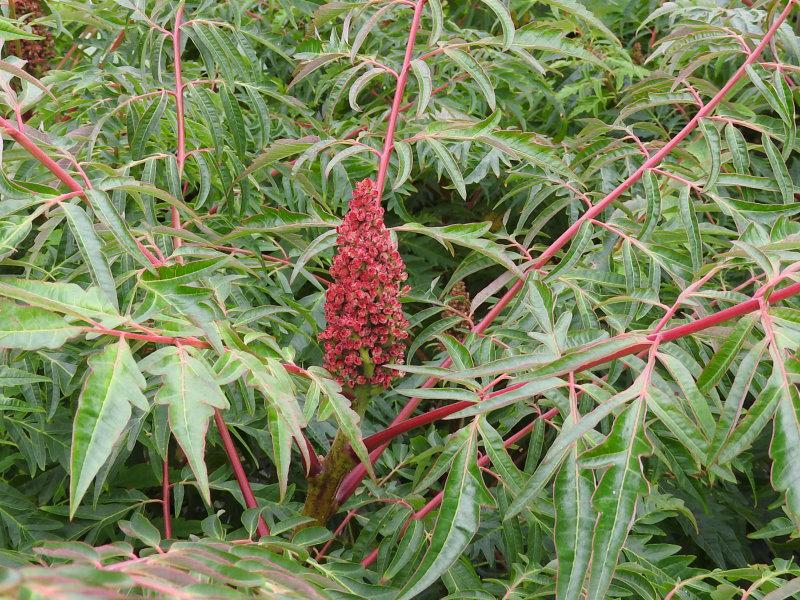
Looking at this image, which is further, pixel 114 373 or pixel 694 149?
→ pixel 694 149

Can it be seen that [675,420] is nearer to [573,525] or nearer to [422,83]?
[573,525]

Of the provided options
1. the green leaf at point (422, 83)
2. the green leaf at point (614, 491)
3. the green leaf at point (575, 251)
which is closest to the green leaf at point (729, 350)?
the green leaf at point (614, 491)

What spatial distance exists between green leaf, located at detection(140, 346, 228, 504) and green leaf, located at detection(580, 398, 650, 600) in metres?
0.45

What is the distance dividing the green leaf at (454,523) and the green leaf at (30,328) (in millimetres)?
515

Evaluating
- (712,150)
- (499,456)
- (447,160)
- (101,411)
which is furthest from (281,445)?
(712,150)

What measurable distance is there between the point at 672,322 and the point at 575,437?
591 mm

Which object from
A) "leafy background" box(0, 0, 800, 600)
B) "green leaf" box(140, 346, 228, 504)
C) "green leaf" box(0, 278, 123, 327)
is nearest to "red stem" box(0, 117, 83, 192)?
"leafy background" box(0, 0, 800, 600)

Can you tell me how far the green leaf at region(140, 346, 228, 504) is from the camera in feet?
2.98

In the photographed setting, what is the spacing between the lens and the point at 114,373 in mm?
931

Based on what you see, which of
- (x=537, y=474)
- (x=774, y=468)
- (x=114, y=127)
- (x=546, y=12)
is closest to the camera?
(x=774, y=468)

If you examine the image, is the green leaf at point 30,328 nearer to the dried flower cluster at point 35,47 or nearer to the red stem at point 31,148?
the red stem at point 31,148

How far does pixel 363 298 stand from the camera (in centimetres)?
137

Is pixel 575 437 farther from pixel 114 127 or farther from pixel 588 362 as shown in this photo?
pixel 114 127

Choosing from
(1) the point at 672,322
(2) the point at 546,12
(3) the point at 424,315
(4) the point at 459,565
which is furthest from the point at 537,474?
(2) the point at 546,12
